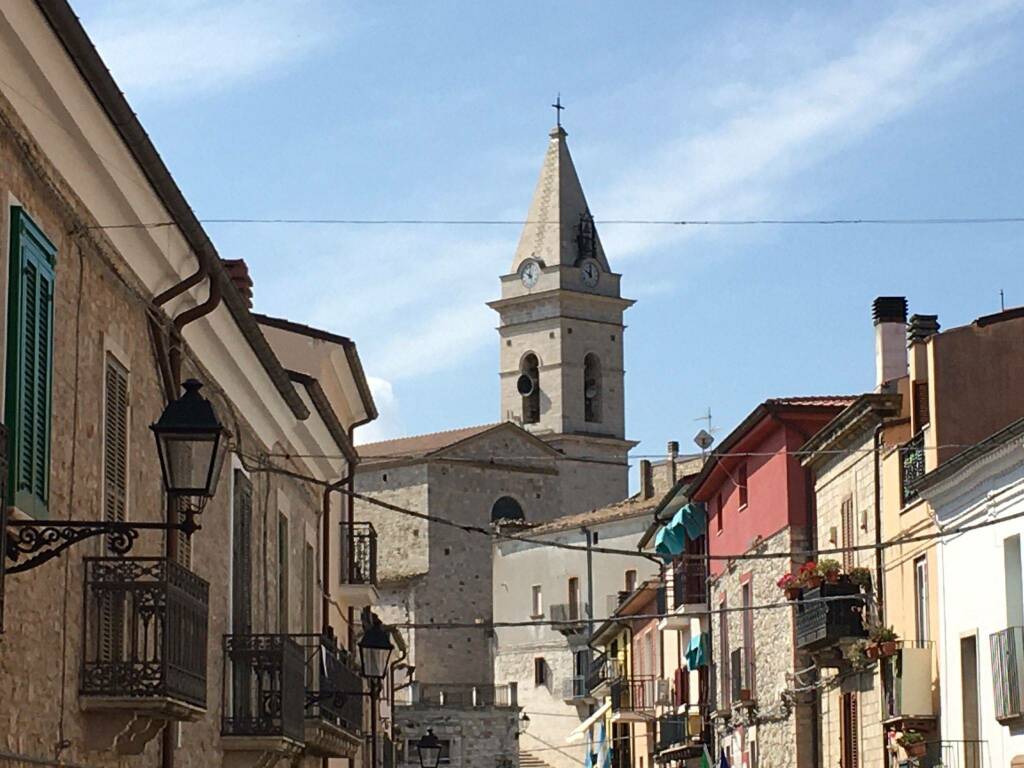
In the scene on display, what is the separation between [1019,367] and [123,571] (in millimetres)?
17063

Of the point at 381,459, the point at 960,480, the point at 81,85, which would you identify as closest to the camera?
the point at 81,85

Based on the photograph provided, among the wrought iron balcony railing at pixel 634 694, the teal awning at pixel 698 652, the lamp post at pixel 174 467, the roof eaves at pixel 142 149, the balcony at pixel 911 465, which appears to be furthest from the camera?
the wrought iron balcony railing at pixel 634 694

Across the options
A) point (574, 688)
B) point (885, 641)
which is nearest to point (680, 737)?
point (885, 641)

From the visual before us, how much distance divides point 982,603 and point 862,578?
549cm

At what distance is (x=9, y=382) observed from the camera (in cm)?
Answer: 1094

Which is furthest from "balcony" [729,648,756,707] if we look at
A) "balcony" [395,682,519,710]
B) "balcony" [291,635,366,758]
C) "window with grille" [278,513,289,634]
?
"balcony" [395,682,519,710]

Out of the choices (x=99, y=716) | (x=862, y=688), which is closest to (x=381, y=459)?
(x=862, y=688)

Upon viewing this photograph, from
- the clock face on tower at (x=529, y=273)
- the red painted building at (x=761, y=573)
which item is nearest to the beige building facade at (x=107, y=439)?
the red painted building at (x=761, y=573)

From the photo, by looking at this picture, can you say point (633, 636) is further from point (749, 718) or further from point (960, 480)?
point (960, 480)

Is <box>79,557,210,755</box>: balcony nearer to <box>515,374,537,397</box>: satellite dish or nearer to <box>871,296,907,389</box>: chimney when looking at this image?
<box>871,296,907,389</box>: chimney

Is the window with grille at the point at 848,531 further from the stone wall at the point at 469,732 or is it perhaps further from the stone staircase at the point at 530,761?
the stone staircase at the point at 530,761

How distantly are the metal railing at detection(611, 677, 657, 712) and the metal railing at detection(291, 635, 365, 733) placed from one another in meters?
29.7

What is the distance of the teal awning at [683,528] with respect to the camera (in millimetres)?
44062

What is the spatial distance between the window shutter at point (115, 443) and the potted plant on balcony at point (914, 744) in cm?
1464
